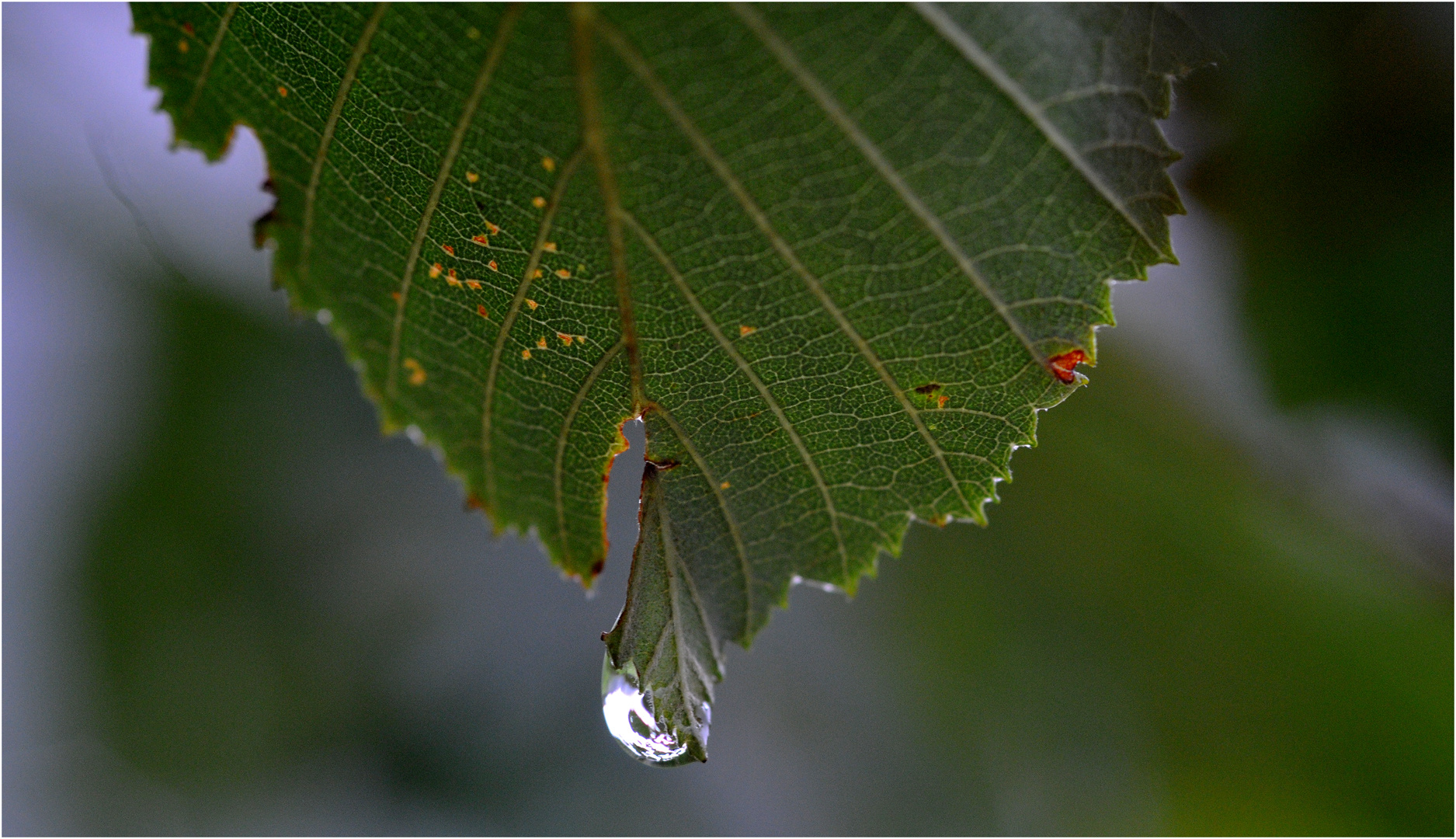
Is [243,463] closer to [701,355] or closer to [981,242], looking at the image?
[701,355]

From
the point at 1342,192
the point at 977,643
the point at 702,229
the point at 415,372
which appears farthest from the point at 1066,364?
the point at 977,643

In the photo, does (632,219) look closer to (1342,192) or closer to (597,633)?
(1342,192)

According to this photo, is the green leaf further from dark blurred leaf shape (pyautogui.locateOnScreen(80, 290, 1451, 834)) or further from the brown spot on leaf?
dark blurred leaf shape (pyautogui.locateOnScreen(80, 290, 1451, 834))

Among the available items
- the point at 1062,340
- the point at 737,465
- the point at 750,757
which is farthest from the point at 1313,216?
the point at 750,757

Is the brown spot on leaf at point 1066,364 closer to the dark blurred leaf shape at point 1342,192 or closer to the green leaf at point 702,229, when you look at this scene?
the green leaf at point 702,229

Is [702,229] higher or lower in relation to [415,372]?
higher

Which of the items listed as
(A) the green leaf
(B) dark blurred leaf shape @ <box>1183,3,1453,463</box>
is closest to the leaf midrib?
(A) the green leaf
